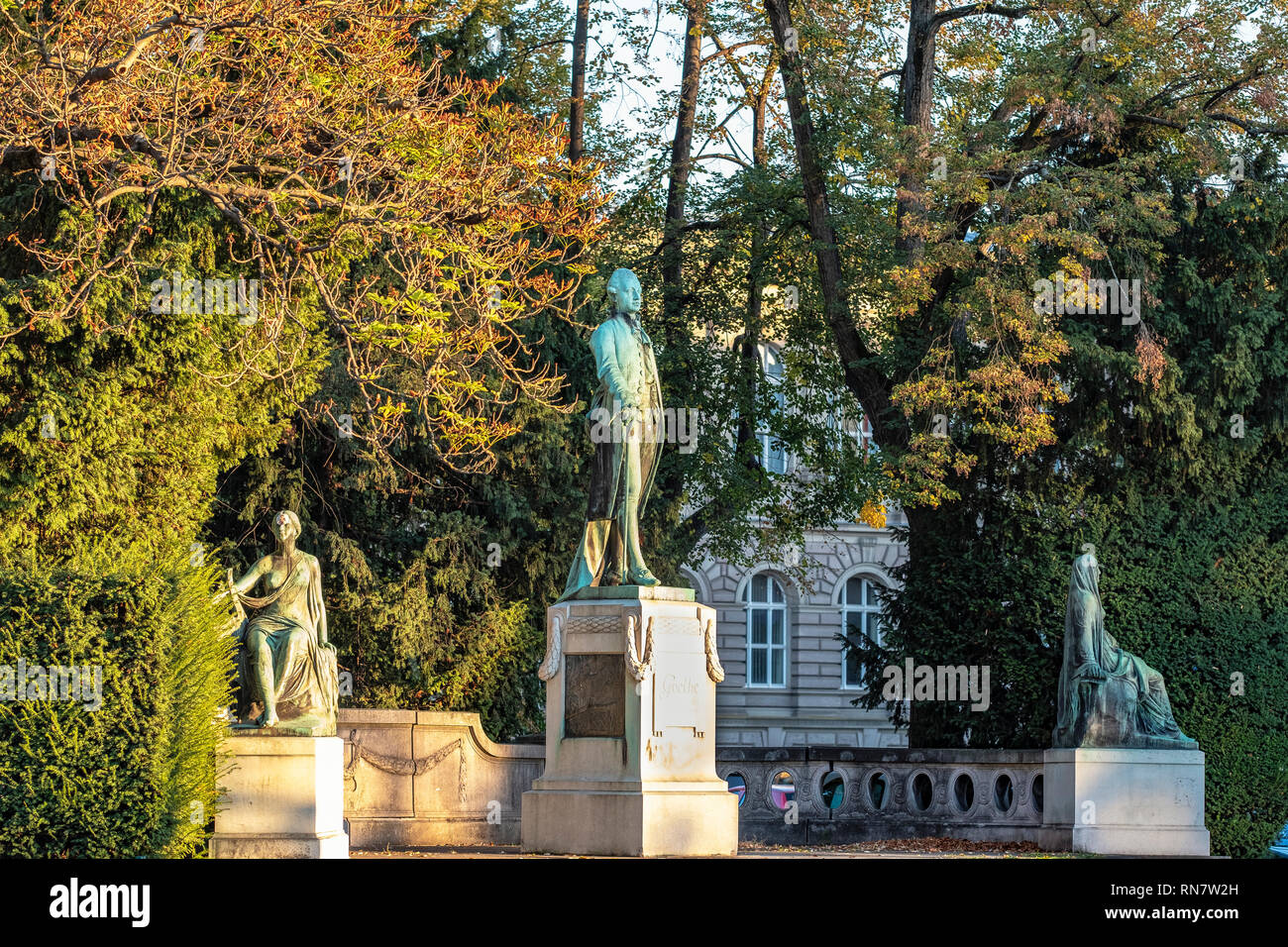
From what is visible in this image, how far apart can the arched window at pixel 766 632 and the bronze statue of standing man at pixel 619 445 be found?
30.0 m

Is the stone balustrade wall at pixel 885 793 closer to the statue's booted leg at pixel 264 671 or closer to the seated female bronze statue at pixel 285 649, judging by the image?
the seated female bronze statue at pixel 285 649

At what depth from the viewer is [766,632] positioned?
4459 cm

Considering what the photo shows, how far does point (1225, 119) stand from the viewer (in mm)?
22422

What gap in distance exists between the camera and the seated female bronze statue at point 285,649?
46.9ft

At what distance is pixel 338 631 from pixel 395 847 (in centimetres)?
672

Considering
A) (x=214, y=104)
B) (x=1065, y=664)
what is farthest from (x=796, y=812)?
(x=214, y=104)

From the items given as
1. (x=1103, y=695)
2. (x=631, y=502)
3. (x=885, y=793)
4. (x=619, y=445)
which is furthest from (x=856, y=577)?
(x=619, y=445)

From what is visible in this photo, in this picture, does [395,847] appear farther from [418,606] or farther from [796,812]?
[418,606]

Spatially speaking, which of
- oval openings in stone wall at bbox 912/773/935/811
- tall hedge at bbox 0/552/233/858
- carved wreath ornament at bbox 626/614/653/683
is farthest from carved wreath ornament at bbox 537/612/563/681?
oval openings in stone wall at bbox 912/773/935/811

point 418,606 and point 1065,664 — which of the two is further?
point 418,606

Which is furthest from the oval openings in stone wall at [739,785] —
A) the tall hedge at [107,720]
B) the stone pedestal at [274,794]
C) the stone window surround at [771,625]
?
the stone window surround at [771,625]

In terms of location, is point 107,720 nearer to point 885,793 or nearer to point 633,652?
point 633,652

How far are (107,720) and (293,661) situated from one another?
7.73ft

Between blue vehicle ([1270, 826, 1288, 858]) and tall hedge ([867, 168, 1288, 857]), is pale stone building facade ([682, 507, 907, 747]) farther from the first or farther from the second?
blue vehicle ([1270, 826, 1288, 858])
